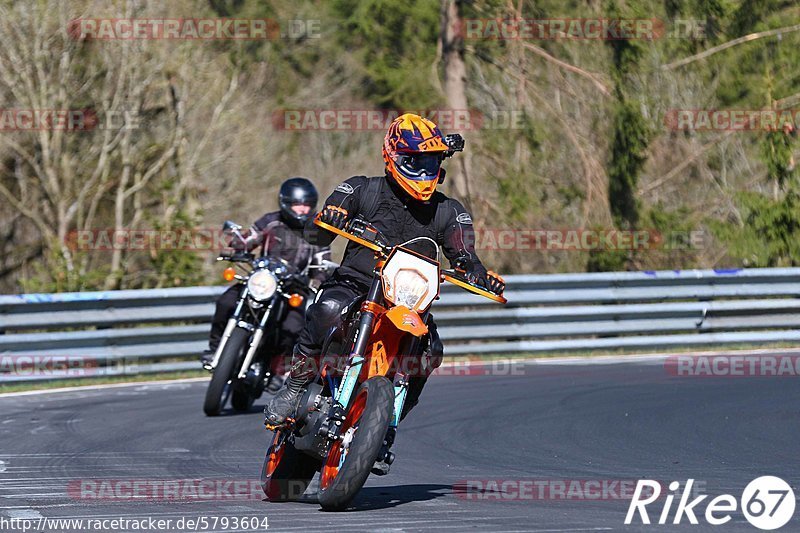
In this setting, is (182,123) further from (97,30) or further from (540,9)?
(540,9)

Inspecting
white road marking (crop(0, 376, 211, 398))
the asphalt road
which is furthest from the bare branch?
white road marking (crop(0, 376, 211, 398))

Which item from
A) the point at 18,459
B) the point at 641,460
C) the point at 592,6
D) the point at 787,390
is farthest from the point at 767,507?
the point at 592,6

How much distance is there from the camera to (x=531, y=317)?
15.3 m

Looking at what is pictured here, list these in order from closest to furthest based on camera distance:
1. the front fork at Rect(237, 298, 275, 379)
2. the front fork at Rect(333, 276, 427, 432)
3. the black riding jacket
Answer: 1. the front fork at Rect(333, 276, 427, 432)
2. the black riding jacket
3. the front fork at Rect(237, 298, 275, 379)

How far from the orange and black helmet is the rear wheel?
13.8ft

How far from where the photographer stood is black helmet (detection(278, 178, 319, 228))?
35.1ft

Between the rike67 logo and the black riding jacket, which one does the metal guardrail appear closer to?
the black riding jacket

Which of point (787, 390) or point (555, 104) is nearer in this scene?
point (787, 390)

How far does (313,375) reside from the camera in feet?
21.6

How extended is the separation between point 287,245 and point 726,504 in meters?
5.51

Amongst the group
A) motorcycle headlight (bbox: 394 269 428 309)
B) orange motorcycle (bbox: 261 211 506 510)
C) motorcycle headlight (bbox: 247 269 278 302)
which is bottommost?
motorcycle headlight (bbox: 247 269 278 302)

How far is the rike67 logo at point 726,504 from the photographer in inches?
228

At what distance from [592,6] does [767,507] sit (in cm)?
1471

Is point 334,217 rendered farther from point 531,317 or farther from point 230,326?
point 531,317
